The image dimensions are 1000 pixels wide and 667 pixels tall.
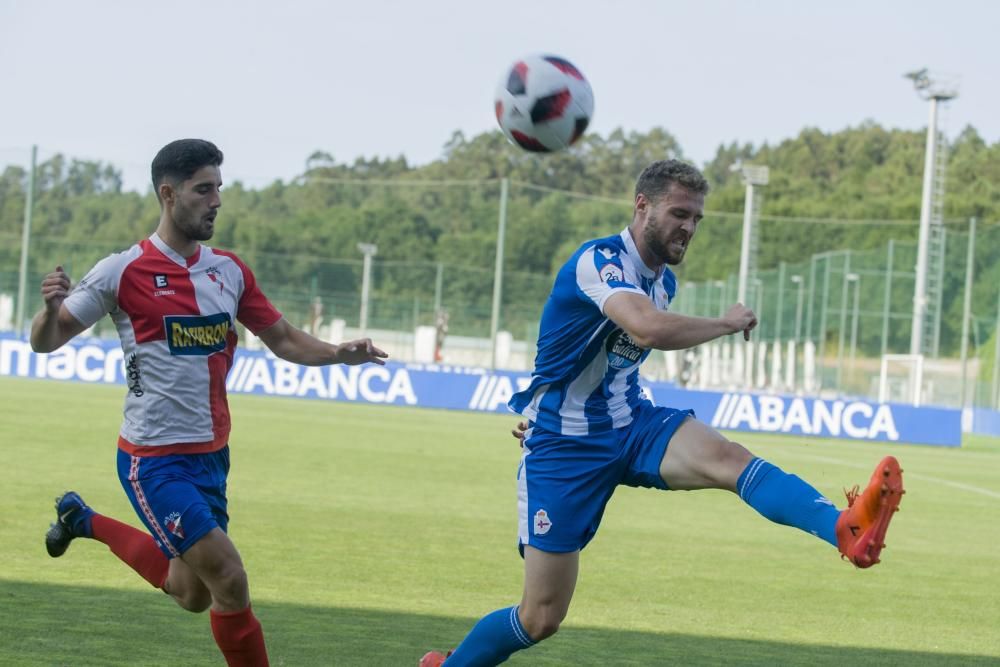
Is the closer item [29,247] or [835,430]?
[835,430]

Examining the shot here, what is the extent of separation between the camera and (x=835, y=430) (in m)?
32.8

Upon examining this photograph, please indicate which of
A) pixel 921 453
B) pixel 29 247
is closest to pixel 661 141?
pixel 29 247

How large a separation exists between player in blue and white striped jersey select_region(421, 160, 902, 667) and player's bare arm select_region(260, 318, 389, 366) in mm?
844

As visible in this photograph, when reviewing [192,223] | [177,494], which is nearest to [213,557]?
[177,494]

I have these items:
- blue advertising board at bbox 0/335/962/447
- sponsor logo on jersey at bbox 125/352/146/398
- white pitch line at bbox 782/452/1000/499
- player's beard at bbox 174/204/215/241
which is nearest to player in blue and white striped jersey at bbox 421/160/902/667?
player's beard at bbox 174/204/215/241

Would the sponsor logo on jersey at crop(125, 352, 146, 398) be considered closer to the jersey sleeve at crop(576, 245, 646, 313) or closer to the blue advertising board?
the jersey sleeve at crop(576, 245, 646, 313)

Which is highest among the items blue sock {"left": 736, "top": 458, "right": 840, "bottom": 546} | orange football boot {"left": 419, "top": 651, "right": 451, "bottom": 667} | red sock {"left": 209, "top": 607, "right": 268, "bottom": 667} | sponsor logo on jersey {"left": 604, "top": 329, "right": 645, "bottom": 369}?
sponsor logo on jersey {"left": 604, "top": 329, "right": 645, "bottom": 369}

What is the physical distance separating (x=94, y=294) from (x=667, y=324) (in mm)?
2393

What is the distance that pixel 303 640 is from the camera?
7.47 m

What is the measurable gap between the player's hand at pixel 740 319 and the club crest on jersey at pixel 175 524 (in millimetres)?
2354

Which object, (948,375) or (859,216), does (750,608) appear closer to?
(948,375)

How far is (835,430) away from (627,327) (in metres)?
27.9

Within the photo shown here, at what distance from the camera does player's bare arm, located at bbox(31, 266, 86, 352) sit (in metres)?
5.96

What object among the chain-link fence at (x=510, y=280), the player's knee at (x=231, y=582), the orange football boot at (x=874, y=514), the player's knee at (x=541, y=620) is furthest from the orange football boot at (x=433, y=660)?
the chain-link fence at (x=510, y=280)
